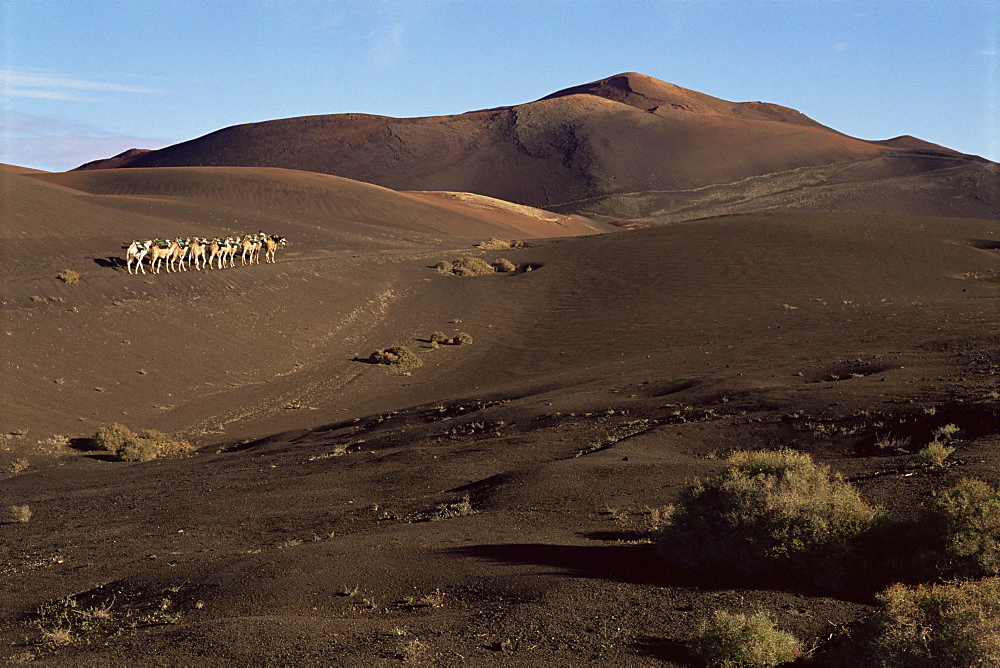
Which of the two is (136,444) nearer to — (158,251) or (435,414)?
(435,414)

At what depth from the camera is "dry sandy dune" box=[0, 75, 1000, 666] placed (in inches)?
337

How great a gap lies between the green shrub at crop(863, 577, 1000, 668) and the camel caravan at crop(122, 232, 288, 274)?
1319 inches

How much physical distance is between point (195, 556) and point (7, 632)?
9.20 ft

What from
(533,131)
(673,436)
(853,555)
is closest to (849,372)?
(673,436)

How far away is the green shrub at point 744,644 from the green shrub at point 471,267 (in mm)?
39814

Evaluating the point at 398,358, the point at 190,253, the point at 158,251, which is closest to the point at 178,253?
the point at 158,251

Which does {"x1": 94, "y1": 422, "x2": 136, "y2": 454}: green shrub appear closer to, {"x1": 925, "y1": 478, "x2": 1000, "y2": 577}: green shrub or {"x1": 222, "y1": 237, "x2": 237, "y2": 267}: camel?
{"x1": 222, "y1": 237, "x2": 237, "y2": 267}: camel

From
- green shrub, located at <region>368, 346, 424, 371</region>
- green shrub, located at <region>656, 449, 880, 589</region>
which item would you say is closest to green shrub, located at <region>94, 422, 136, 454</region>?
green shrub, located at <region>368, 346, 424, 371</region>

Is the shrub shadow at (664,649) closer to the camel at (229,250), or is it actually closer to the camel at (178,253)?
the camel at (178,253)

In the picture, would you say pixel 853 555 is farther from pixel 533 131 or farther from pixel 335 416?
pixel 533 131

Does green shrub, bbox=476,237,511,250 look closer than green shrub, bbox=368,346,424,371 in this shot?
No

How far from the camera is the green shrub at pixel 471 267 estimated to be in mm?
46562

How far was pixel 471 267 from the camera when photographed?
47125 mm

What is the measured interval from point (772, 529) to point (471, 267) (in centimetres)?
3862
